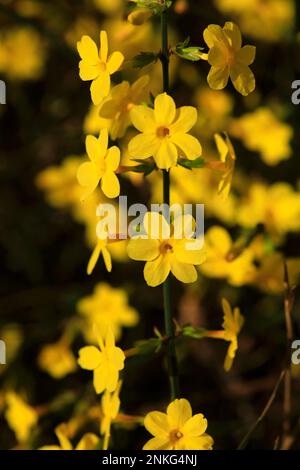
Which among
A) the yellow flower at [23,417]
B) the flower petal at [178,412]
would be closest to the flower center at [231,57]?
the flower petal at [178,412]

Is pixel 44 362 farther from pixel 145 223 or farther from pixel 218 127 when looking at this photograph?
pixel 145 223

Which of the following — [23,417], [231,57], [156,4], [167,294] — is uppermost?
[156,4]

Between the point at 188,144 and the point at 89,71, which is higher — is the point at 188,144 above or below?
below

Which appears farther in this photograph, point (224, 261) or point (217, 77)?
point (224, 261)

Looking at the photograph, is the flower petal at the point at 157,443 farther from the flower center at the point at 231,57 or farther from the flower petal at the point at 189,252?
the flower center at the point at 231,57

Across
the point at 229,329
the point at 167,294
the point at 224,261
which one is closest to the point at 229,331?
the point at 229,329

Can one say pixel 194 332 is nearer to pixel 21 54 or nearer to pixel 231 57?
pixel 231 57
